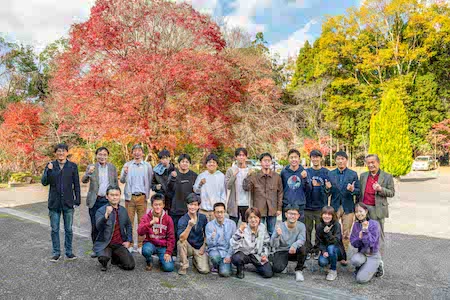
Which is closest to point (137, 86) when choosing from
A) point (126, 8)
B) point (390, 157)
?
point (126, 8)

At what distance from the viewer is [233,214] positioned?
4.74 metres

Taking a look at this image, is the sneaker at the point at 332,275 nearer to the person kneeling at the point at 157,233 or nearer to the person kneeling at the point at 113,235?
the person kneeling at the point at 157,233

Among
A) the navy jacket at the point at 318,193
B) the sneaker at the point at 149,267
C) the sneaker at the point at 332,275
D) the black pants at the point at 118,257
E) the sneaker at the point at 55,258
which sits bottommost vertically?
the sneaker at the point at 332,275

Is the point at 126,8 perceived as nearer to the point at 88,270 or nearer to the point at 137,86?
the point at 137,86

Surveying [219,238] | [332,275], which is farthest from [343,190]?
[219,238]

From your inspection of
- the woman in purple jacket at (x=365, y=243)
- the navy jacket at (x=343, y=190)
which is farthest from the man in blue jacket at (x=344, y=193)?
the woman in purple jacket at (x=365, y=243)

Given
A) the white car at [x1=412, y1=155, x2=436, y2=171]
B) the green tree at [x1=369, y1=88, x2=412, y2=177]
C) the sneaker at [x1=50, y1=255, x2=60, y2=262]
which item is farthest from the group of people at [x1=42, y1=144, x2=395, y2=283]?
the white car at [x1=412, y1=155, x2=436, y2=171]

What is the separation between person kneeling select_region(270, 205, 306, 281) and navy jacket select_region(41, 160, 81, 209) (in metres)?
2.64

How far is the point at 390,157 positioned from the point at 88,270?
14632mm

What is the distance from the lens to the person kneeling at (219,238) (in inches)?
161

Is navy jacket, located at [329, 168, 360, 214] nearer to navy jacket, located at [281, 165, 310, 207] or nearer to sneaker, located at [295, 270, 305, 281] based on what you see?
navy jacket, located at [281, 165, 310, 207]

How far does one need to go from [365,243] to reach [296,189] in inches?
42.5

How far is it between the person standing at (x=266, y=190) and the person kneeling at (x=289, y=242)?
406 millimetres

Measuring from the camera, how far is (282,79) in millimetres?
25406
